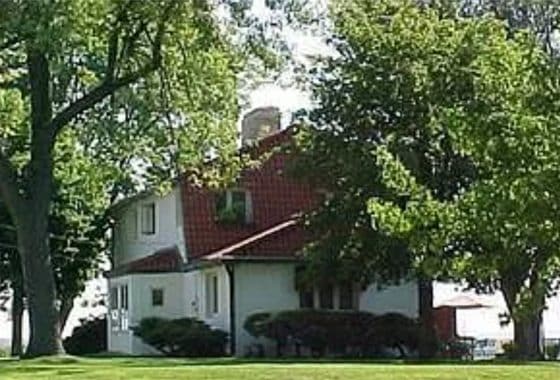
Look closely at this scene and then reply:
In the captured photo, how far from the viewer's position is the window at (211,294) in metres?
47.7

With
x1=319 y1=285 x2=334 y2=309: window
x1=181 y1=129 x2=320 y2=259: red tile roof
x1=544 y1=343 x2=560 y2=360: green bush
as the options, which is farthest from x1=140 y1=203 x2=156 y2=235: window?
x1=544 y1=343 x2=560 y2=360: green bush

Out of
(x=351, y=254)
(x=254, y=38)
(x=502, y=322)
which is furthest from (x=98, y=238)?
(x=502, y=322)

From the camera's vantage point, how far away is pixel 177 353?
44.8 m

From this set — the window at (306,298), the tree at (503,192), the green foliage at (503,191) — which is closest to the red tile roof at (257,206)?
the window at (306,298)

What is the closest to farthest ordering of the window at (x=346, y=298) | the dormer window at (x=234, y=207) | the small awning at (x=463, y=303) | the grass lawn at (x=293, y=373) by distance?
the grass lawn at (x=293, y=373), the window at (x=346, y=298), the dormer window at (x=234, y=207), the small awning at (x=463, y=303)

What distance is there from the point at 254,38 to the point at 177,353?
1191 centimetres

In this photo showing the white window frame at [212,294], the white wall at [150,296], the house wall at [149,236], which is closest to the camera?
the white window frame at [212,294]

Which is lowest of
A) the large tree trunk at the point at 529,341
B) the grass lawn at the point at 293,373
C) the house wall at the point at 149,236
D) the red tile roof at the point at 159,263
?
the grass lawn at the point at 293,373

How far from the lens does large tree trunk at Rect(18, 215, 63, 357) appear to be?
37281 mm

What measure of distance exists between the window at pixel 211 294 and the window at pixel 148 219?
546 cm

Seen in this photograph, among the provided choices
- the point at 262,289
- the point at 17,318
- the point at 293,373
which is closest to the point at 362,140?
the point at 262,289

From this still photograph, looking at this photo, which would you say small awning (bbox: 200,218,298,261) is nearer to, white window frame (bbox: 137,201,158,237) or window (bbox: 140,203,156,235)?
white window frame (bbox: 137,201,158,237)

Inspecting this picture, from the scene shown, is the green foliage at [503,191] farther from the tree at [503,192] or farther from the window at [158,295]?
the window at [158,295]

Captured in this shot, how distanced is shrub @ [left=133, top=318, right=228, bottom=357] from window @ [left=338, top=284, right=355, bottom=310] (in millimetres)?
4087
